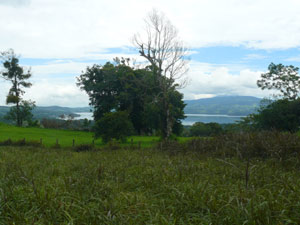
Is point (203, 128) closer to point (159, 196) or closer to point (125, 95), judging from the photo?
point (125, 95)

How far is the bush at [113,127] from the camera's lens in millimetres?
22219

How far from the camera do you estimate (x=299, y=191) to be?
17.3 feet

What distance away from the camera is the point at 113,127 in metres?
22.2

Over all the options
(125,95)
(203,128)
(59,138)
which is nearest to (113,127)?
(59,138)

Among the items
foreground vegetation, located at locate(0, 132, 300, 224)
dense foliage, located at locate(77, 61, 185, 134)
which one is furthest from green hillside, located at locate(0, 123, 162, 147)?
foreground vegetation, located at locate(0, 132, 300, 224)

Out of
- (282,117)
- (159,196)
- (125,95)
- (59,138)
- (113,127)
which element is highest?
(125,95)

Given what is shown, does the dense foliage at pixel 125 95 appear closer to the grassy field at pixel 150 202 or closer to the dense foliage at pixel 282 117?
the dense foliage at pixel 282 117

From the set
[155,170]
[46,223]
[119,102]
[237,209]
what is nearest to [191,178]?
[155,170]

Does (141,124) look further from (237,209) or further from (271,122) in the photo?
(237,209)

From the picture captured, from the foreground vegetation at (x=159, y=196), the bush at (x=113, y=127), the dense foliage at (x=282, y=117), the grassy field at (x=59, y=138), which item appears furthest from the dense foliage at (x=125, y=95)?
the foreground vegetation at (x=159, y=196)

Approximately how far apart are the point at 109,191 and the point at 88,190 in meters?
0.43

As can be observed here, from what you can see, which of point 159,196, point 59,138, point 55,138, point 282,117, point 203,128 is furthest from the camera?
point 203,128

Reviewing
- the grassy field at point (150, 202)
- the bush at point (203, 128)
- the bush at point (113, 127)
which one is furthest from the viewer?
the bush at point (203, 128)

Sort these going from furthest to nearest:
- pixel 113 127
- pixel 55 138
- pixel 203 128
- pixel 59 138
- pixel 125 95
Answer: pixel 203 128, pixel 125 95, pixel 59 138, pixel 55 138, pixel 113 127
